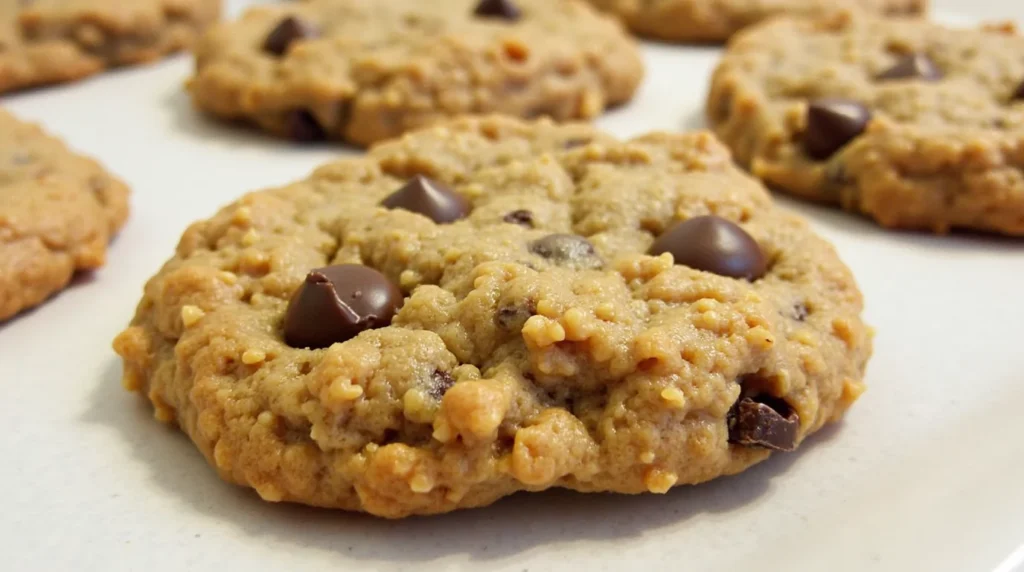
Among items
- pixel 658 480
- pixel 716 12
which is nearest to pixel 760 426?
pixel 658 480

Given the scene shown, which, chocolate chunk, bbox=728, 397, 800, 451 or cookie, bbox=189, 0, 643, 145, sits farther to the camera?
cookie, bbox=189, 0, 643, 145

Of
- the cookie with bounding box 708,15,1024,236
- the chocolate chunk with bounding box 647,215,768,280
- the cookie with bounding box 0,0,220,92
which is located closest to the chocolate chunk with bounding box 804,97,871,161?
the cookie with bounding box 708,15,1024,236

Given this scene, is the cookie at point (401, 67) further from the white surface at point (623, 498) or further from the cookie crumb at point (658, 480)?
the cookie crumb at point (658, 480)

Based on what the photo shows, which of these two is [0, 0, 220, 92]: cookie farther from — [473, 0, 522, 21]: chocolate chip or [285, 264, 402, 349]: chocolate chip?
[285, 264, 402, 349]: chocolate chip

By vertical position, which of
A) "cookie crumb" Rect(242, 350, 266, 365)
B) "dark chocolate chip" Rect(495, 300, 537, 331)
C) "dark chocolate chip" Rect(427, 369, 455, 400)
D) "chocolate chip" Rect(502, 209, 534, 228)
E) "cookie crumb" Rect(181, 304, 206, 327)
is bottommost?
"cookie crumb" Rect(181, 304, 206, 327)

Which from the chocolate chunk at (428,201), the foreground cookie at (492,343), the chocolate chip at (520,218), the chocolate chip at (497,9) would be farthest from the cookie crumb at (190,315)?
the chocolate chip at (497,9)

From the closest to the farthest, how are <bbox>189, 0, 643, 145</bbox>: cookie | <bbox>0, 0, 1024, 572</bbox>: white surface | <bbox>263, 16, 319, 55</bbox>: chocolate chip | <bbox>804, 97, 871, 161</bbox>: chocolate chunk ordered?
1. <bbox>0, 0, 1024, 572</bbox>: white surface
2. <bbox>804, 97, 871, 161</bbox>: chocolate chunk
3. <bbox>189, 0, 643, 145</bbox>: cookie
4. <bbox>263, 16, 319, 55</bbox>: chocolate chip

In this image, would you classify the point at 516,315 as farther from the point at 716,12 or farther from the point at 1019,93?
the point at 716,12
